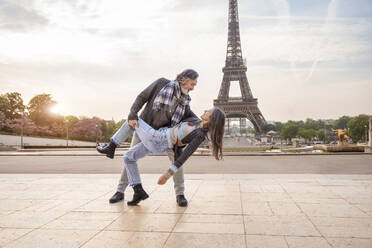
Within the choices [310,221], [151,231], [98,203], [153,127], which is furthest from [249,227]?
[98,203]

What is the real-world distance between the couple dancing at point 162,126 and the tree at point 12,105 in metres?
55.5

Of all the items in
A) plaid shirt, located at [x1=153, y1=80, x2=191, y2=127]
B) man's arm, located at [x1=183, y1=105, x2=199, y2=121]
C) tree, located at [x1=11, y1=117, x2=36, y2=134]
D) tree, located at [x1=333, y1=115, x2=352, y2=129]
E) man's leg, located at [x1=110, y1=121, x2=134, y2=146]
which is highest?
tree, located at [x1=333, y1=115, x2=352, y2=129]

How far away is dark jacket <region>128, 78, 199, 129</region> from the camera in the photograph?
14.1ft

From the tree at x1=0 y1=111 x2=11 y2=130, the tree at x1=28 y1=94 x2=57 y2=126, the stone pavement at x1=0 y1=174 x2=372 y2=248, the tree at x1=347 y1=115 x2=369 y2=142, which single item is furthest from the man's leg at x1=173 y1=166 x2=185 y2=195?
the tree at x1=347 y1=115 x2=369 y2=142

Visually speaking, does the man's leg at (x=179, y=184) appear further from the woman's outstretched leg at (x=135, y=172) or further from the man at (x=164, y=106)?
the woman's outstretched leg at (x=135, y=172)

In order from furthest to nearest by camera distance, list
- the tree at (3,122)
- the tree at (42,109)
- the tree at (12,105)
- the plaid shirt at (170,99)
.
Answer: the tree at (42,109), the tree at (12,105), the tree at (3,122), the plaid shirt at (170,99)

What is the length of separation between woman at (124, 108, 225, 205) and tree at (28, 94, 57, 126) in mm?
55932

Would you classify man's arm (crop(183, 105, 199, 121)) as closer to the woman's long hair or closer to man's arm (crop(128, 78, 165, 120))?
man's arm (crop(128, 78, 165, 120))

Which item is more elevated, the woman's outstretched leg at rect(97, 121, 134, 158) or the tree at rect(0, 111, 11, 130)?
the tree at rect(0, 111, 11, 130)

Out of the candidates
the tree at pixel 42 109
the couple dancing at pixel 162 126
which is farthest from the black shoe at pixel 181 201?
the tree at pixel 42 109

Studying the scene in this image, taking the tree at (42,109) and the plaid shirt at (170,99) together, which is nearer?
the plaid shirt at (170,99)

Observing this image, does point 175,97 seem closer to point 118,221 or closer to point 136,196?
point 136,196

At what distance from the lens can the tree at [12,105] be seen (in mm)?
52312

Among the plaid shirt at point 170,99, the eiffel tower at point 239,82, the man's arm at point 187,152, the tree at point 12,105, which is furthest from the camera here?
the eiffel tower at point 239,82
